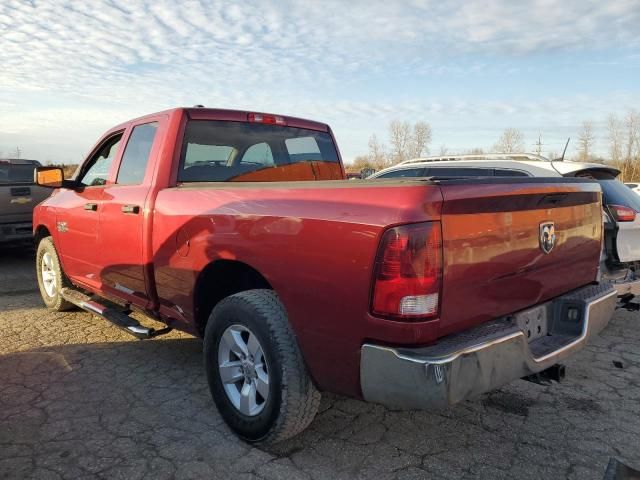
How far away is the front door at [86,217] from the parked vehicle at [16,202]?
4.05 metres

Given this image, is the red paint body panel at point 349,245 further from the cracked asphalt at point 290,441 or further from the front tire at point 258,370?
the cracked asphalt at point 290,441

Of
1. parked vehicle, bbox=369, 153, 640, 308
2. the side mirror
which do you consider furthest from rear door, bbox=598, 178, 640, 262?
the side mirror

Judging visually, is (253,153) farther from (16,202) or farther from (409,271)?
(16,202)

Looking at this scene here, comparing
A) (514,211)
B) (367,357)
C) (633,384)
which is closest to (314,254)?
(367,357)

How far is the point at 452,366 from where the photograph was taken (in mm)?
2102

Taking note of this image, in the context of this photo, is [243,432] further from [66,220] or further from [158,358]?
[66,220]

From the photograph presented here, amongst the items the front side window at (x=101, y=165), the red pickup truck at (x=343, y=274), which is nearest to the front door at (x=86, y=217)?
the front side window at (x=101, y=165)

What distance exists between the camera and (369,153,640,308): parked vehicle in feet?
15.2

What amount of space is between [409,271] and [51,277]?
481 cm

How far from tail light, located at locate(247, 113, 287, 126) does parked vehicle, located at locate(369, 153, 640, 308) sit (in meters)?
Answer: 1.48

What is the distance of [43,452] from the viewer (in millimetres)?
2803

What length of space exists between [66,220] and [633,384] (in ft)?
16.0

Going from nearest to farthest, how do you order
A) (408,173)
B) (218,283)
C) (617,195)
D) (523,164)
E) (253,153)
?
(218,283) → (253,153) → (617,195) → (523,164) → (408,173)

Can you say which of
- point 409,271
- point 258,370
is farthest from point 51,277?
point 409,271
